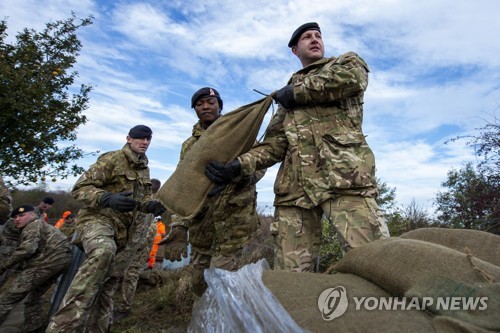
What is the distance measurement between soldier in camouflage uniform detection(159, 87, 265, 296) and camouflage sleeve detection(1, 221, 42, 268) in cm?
253

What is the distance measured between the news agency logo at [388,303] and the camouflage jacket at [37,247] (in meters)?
4.71

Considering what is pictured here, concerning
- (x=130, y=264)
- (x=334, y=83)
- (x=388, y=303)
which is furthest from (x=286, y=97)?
(x=130, y=264)

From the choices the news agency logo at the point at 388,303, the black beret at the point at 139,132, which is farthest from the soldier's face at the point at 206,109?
the news agency logo at the point at 388,303

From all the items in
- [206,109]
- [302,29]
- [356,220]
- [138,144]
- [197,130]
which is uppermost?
[302,29]

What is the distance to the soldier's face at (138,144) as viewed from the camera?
4.32 meters

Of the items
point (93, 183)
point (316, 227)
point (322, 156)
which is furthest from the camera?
point (93, 183)

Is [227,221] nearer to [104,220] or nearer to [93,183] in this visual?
[104,220]

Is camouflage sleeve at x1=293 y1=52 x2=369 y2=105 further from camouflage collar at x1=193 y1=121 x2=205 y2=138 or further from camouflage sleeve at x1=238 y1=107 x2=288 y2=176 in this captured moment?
camouflage collar at x1=193 y1=121 x2=205 y2=138

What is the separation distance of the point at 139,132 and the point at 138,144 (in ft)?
0.49

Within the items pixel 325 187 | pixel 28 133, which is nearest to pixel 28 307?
pixel 28 133

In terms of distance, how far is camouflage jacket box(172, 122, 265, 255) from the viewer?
3.52 metres

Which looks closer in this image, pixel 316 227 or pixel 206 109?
pixel 316 227

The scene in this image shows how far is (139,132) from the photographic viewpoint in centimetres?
434

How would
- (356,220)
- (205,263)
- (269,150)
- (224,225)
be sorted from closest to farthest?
(356,220) < (269,150) < (224,225) < (205,263)
